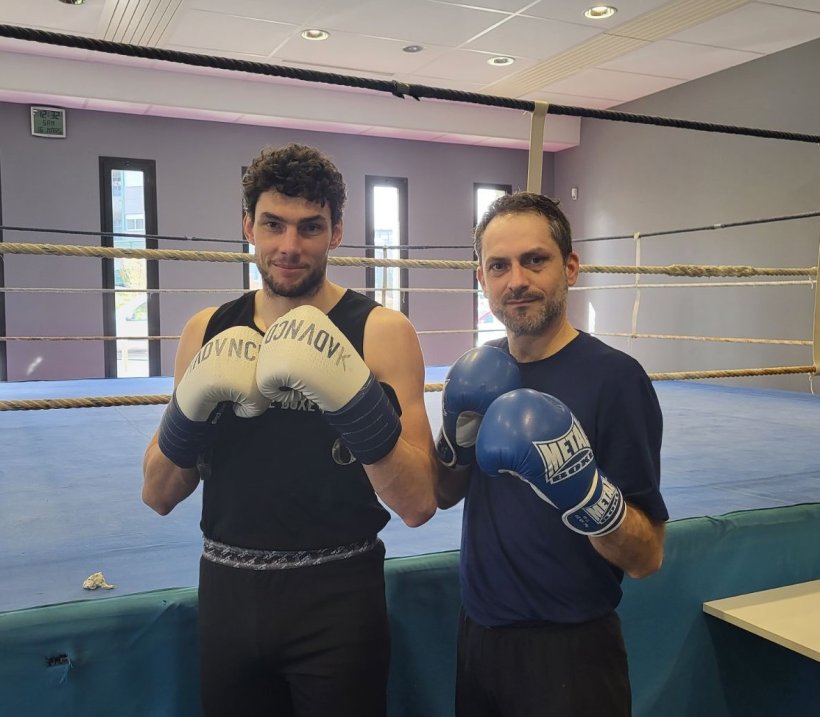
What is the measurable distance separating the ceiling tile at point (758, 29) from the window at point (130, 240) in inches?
150

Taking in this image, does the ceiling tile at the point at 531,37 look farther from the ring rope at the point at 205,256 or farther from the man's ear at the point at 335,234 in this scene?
the man's ear at the point at 335,234

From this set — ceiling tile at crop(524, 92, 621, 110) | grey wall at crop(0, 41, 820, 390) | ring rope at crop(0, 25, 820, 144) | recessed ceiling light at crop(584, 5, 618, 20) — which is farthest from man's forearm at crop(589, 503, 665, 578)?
ceiling tile at crop(524, 92, 621, 110)

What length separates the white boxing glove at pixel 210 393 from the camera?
0.87 m

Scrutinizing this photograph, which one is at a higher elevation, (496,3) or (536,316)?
(496,3)

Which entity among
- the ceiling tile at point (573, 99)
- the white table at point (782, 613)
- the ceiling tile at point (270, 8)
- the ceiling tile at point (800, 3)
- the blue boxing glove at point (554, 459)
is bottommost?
the white table at point (782, 613)

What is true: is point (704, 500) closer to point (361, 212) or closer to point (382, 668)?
point (382, 668)

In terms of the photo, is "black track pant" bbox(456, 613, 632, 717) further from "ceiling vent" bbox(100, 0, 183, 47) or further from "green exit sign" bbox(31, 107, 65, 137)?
"green exit sign" bbox(31, 107, 65, 137)

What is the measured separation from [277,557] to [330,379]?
238mm

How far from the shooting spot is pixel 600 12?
4.16 meters

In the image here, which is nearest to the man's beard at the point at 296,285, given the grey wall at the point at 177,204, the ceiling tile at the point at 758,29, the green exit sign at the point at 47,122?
the ceiling tile at the point at 758,29

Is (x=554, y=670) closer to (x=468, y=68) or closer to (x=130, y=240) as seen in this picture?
(x=468, y=68)

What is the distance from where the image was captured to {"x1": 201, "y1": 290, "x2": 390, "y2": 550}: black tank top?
91 cm

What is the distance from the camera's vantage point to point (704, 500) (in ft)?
5.76

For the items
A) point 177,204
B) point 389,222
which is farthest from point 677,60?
point 177,204
